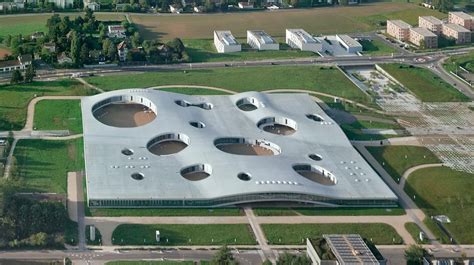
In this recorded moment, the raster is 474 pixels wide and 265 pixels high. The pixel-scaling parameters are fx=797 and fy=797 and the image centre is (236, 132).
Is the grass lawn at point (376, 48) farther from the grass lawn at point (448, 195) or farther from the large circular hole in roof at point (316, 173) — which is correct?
the large circular hole in roof at point (316, 173)

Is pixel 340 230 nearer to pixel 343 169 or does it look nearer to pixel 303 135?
pixel 343 169

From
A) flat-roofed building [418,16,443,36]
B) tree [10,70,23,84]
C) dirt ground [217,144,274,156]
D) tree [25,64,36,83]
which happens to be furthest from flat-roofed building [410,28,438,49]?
tree [10,70,23,84]

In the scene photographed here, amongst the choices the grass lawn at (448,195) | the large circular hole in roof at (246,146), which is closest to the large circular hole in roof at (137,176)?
the large circular hole in roof at (246,146)

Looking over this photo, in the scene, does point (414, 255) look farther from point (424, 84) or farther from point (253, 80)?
point (424, 84)

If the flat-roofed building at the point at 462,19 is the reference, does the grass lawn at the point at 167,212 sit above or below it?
below

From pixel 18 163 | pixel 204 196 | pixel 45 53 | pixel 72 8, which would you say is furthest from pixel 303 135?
pixel 72 8

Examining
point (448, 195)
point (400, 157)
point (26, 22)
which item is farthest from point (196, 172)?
point (26, 22)

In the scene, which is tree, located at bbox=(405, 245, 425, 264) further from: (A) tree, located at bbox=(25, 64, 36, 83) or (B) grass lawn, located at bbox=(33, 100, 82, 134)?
(A) tree, located at bbox=(25, 64, 36, 83)
